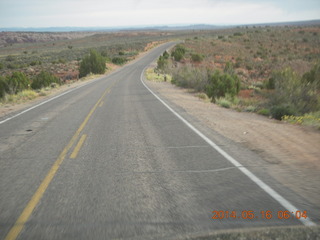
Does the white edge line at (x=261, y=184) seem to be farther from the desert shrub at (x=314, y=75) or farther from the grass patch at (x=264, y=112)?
the desert shrub at (x=314, y=75)

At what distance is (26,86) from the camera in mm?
27547

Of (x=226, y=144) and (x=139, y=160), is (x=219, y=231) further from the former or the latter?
(x=226, y=144)

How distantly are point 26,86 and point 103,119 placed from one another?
67.9 ft

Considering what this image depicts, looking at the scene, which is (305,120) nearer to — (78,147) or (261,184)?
(261,184)

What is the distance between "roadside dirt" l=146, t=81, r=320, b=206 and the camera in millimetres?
4814

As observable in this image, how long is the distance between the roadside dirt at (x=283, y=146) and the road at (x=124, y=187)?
389 millimetres

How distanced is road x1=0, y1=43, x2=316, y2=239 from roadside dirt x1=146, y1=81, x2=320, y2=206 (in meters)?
0.39

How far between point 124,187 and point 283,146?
14.3 ft

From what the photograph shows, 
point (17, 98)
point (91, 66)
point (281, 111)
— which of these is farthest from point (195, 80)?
point (91, 66)

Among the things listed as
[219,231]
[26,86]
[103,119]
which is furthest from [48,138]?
[26,86]

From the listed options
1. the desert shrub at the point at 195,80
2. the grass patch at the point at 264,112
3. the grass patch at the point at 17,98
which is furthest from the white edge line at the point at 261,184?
the grass patch at the point at 17,98

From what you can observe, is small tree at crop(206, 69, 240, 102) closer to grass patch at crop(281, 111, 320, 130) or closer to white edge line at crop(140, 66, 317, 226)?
grass patch at crop(281, 111, 320, 130)

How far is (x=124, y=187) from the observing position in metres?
4.68
